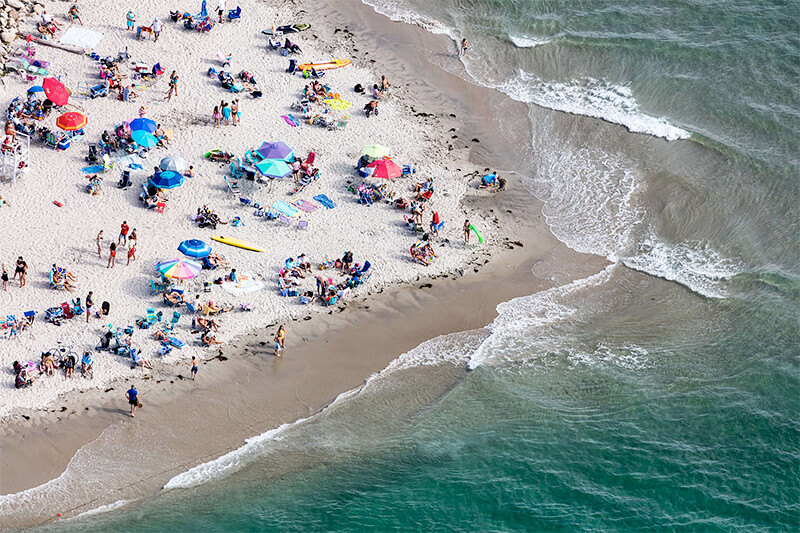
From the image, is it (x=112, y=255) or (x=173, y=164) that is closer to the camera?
(x=112, y=255)

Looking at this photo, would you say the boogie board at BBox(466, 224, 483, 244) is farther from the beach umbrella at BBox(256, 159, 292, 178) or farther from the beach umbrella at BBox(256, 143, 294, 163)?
the beach umbrella at BBox(256, 143, 294, 163)

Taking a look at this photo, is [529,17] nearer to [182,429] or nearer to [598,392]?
[598,392]

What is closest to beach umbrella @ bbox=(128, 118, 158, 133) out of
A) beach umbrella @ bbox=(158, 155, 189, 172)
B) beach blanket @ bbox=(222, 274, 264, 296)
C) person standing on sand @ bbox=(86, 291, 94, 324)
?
beach umbrella @ bbox=(158, 155, 189, 172)

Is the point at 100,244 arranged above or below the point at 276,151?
below

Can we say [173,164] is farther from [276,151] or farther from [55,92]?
[55,92]

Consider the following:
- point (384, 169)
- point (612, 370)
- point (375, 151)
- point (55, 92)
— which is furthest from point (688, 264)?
point (55, 92)

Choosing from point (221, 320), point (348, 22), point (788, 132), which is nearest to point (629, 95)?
point (788, 132)
